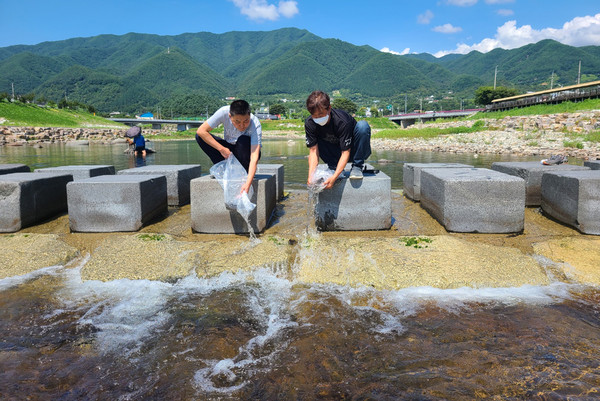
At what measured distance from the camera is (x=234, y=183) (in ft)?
16.6

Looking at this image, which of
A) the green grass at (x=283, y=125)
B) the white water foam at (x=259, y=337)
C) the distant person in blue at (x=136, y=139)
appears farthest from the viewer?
the green grass at (x=283, y=125)

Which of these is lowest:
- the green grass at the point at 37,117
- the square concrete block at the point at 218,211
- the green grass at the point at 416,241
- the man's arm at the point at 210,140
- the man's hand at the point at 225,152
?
the green grass at the point at 416,241

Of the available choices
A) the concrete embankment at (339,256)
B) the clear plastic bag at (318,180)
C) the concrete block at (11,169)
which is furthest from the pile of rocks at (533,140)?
the concrete block at (11,169)

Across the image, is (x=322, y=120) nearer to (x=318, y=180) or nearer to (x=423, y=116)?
(x=318, y=180)

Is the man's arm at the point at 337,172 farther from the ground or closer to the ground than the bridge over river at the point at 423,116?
closer to the ground

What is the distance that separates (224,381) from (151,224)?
3.74 m

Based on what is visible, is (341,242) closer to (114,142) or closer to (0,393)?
(0,393)

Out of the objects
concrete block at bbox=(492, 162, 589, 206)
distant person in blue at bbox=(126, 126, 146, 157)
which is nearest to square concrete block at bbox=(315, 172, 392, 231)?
concrete block at bbox=(492, 162, 589, 206)

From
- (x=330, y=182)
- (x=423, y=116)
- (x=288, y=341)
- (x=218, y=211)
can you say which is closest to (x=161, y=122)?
(x=423, y=116)

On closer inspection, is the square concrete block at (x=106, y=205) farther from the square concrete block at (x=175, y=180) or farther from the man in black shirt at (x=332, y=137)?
the man in black shirt at (x=332, y=137)

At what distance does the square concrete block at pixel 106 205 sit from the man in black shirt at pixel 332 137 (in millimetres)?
2331

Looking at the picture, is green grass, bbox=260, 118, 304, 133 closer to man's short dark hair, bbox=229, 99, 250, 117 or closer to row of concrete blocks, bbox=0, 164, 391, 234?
row of concrete blocks, bbox=0, 164, 391, 234

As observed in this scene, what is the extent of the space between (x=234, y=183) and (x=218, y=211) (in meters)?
0.43

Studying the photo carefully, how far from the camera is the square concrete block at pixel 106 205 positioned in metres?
5.23
